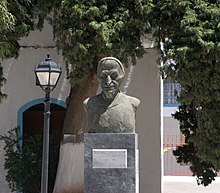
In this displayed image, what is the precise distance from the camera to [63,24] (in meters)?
10.3

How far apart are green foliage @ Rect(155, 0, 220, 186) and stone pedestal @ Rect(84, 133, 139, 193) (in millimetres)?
3531

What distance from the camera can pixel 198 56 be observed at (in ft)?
32.3

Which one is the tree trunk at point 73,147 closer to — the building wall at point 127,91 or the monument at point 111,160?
the building wall at point 127,91

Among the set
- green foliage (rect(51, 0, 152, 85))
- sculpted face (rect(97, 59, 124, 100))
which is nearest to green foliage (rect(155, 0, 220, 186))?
green foliage (rect(51, 0, 152, 85))

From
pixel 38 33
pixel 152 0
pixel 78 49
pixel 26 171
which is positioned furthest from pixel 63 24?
pixel 26 171

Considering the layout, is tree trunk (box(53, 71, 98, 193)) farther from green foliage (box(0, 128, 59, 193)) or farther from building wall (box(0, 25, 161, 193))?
building wall (box(0, 25, 161, 193))

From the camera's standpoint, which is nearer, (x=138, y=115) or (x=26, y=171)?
(x=26, y=171)

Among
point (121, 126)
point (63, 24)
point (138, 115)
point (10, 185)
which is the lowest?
point (10, 185)

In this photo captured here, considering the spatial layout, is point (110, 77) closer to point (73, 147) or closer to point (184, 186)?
point (73, 147)

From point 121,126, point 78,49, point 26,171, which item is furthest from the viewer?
point 26,171

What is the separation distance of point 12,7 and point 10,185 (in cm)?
472

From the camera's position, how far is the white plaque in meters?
6.82

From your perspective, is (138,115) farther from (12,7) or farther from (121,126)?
(121,126)


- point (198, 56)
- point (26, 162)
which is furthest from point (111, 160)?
point (26, 162)
